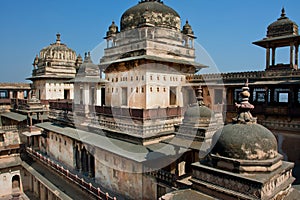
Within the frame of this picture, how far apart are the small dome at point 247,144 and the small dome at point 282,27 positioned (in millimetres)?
15539

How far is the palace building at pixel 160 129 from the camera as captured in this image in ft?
21.1

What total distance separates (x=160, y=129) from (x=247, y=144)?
849 centimetres

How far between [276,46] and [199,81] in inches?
282

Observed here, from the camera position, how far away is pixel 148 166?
477 inches

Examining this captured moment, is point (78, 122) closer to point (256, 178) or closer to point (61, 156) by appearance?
point (61, 156)

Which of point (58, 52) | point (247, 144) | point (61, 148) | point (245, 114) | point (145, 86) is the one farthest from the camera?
point (58, 52)

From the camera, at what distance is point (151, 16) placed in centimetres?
2233

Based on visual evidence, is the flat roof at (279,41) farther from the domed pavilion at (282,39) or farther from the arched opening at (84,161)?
the arched opening at (84,161)

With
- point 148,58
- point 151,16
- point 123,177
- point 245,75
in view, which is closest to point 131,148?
point 123,177

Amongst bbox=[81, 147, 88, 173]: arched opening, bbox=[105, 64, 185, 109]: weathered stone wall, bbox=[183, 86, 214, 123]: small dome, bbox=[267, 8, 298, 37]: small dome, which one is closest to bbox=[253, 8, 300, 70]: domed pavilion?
bbox=[267, 8, 298, 37]: small dome

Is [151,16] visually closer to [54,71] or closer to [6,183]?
[54,71]

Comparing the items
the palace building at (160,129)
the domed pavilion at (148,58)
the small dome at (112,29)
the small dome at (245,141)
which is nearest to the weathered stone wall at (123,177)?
the palace building at (160,129)

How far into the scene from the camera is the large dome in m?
22.5

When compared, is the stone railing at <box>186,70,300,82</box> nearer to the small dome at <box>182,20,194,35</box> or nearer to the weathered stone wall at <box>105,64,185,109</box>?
the weathered stone wall at <box>105,64,185,109</box>
